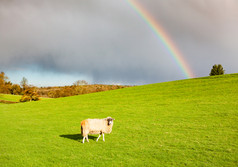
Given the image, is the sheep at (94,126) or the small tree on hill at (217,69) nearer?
the sheep at (94,126)

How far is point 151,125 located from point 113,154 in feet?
22.3

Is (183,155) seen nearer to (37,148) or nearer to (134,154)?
(134,154)

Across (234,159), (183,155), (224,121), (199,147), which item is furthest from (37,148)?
(224,121)

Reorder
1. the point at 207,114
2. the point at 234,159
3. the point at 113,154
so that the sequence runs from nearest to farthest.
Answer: the point at 234,159 → the point at 113,154 → the point at 207,114

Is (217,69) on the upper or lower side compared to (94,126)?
upper

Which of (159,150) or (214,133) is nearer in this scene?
(159,150)

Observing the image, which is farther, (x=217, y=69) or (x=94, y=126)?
(x=217, y=69)

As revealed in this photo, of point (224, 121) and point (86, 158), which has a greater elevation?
point (224, 121)

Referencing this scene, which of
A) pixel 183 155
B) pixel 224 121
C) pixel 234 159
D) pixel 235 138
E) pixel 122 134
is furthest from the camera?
pixel 224 121

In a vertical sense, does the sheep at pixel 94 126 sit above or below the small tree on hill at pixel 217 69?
below

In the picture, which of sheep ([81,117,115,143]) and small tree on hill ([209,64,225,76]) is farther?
small tree on hill ([209,64,225,76])

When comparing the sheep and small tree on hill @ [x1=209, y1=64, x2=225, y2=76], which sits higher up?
small tree on hill @ [x1=209, y1=64, x2=225, y2=76]

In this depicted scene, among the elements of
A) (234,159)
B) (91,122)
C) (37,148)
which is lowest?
(37,148)

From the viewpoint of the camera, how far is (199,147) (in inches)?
372
